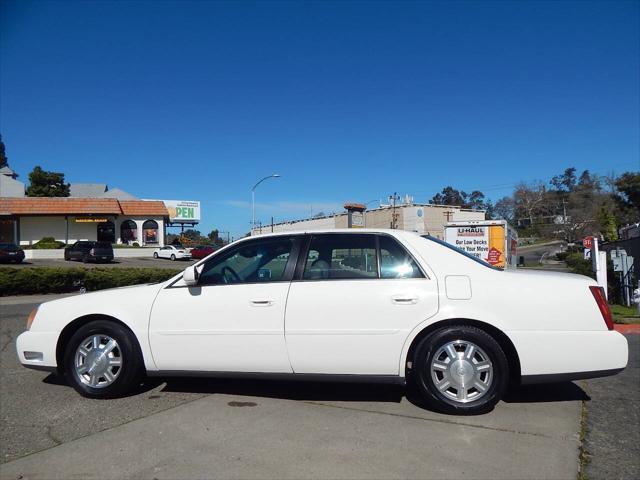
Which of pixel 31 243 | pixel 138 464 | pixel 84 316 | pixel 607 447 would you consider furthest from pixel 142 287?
pixel 31 243

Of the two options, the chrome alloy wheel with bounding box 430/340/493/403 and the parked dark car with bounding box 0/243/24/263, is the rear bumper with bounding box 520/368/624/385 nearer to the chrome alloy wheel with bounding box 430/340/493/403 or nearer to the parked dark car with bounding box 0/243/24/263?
the chrome alloy wheel with bounding box 430/340/493/403

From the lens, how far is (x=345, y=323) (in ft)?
13.4

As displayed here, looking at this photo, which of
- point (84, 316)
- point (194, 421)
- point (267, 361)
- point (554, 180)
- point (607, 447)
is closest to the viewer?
point (607, 447)

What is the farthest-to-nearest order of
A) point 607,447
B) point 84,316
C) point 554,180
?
point 554,180 < point 84,316 < point 607,447

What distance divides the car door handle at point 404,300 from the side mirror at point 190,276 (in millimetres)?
1757

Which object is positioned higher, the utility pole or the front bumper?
the utility pole

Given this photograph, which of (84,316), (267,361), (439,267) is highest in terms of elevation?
(439,267)

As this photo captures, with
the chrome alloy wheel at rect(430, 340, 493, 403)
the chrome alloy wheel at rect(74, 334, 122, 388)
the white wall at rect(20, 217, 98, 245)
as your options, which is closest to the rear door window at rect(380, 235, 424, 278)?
the chrome alloy wheel at rect(430, 340, 493, 403)

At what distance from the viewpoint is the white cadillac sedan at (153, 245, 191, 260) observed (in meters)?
43.1

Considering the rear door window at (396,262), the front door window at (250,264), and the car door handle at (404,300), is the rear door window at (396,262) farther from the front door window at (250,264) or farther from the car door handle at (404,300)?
the front door window at (250,264)

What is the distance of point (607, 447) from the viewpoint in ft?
11.4

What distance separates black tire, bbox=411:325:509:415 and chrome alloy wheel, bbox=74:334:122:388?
8.90ft

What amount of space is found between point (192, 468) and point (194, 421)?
0.82m

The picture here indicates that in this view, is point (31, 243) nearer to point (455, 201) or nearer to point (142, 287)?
point (142, 287)
